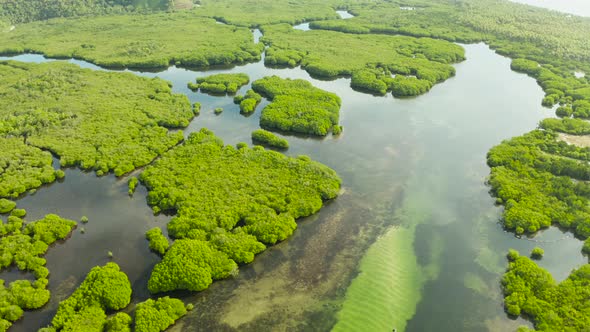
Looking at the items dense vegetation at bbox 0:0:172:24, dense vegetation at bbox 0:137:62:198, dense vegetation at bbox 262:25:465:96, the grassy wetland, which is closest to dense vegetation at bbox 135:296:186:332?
the grassy wetland

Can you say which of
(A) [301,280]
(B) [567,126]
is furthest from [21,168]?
(B) [567,126]

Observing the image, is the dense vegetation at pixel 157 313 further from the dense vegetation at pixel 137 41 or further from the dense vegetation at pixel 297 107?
the dense vegetation at pixel 137 41

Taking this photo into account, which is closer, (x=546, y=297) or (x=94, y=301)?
(x=94, y=301)

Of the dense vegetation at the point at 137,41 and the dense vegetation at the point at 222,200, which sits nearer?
the dense vegetation at the point at 222,200

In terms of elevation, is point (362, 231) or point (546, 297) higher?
point (546, 297)

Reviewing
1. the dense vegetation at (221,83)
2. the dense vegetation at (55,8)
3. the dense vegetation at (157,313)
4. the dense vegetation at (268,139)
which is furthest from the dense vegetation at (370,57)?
the dense vegetation at (157,313)

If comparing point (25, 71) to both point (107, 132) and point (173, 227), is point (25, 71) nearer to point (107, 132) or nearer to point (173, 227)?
point (107, 132)

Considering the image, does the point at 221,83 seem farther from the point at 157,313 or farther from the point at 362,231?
the point at 157,313
